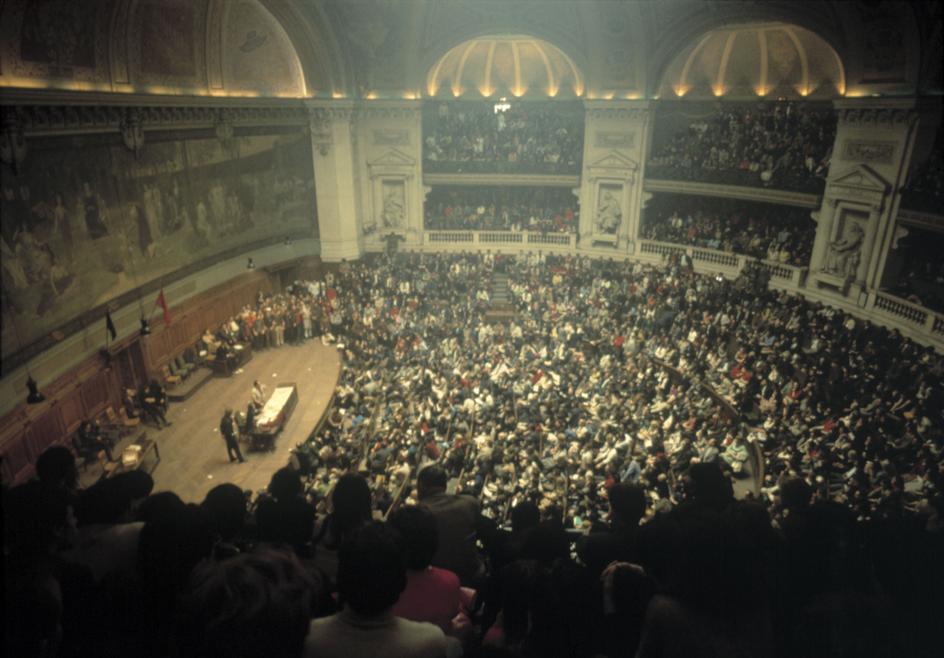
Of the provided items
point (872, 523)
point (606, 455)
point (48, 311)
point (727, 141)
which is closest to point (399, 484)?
point (606, 455)

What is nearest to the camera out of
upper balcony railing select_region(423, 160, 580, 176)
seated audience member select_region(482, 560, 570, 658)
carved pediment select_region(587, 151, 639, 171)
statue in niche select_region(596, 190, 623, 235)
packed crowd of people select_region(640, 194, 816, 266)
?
seated audience member select_region(482, 560, 570, 658)

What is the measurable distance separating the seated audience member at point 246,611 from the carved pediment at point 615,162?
25.6 metres

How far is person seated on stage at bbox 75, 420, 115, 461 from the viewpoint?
1369cm

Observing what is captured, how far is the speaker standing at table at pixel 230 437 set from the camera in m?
14.3

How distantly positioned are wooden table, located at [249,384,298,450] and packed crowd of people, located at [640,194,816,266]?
16.1 metres

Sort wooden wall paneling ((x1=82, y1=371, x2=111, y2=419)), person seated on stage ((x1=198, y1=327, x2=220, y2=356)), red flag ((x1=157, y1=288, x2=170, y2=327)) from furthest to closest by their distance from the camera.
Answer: person seated on stage ((x1=198, y1=327, x2=220, y2=356)) → red flag ((x1=157, y1=288, x2=170, y2=327)) → wooden wall paneling ((x1=82, y1=371, x2=111, y2=419))

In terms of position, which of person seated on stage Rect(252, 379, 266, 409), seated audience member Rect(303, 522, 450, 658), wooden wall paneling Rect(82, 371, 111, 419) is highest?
seated audience member Rect(303, 522, 450, 658)

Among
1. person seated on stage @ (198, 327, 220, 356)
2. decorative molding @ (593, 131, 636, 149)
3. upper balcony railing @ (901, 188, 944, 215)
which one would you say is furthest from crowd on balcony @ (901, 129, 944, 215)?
person seated on stage @ (198, 327, 220, 356)

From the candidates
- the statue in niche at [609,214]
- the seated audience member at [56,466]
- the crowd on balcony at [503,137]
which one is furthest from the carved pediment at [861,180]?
the seated audience member at [56,466]

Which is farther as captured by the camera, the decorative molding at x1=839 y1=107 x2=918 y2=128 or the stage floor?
the decorative molding at x1=839 y1=107 x2=918 y2=128

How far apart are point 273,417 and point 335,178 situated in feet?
43.5

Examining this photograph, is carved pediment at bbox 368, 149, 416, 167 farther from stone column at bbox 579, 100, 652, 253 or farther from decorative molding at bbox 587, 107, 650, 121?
decorative molding at bbox 587, 107, 650, 121

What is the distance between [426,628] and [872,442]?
11.4 meters

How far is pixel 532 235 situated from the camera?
1073 inches
